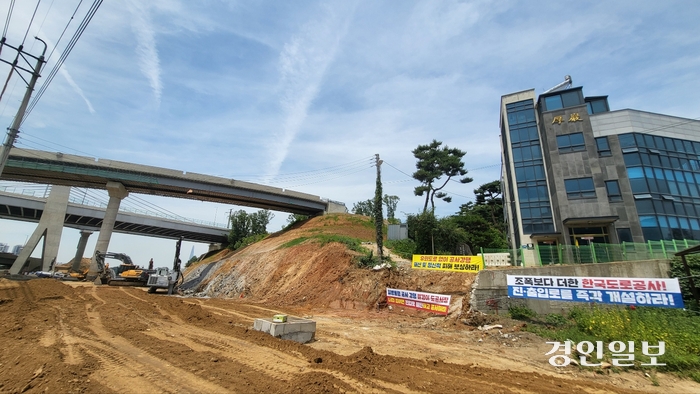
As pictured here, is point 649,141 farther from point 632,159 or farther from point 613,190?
point 613,190

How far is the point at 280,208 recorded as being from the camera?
57406mm

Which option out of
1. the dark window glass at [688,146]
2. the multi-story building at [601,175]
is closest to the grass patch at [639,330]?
the multi-story building at [601,175]

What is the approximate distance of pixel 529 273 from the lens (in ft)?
54.3

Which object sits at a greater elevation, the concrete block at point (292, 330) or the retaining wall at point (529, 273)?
the retaining wall at point (529, 273)

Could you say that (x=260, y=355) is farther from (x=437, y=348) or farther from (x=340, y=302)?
(x=340, y=302)

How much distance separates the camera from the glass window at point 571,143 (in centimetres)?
3048

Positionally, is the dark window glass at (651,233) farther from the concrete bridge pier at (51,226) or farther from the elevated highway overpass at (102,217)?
the concrete bridge pier at (51,226)

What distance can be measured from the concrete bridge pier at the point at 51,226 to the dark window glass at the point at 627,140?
274 feet

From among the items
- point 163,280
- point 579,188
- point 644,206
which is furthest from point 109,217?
point 644,206

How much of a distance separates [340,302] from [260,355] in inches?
556

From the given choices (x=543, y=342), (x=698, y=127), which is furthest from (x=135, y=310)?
(x=698, y=127)

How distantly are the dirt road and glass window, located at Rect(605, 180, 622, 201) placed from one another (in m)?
24.3

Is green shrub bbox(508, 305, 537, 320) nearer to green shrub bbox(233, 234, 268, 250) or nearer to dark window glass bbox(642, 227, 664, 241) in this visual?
dark window glass bbox(642, 227, 664, 241)

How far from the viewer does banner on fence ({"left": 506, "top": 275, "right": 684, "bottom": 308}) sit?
11867mm
